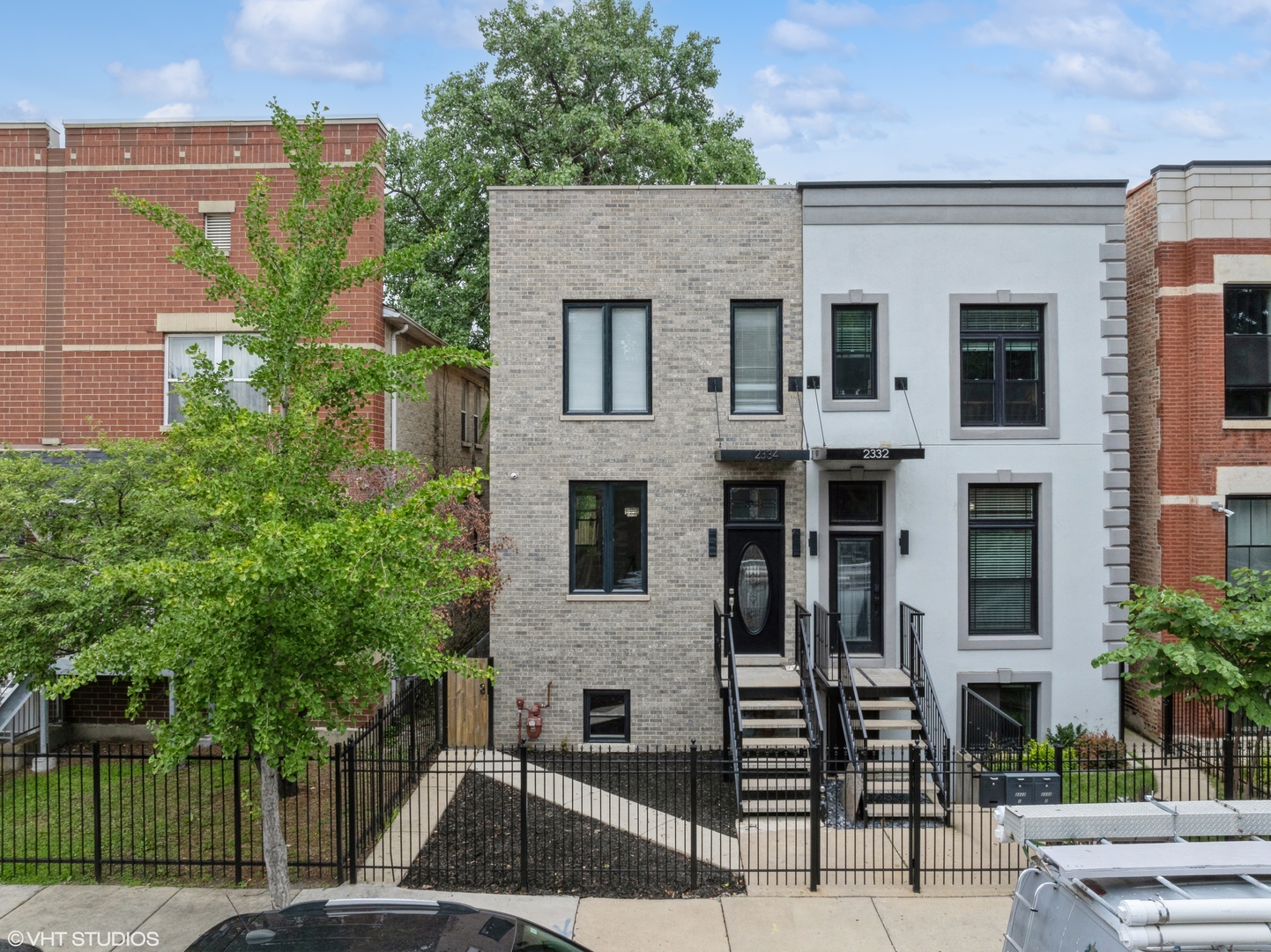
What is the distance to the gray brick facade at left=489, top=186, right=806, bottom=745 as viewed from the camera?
47.8ft

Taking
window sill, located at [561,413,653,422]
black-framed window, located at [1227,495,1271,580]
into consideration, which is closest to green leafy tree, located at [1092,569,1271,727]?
black-framed window, located at [1227,495,1271,580]

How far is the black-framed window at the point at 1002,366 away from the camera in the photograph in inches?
574

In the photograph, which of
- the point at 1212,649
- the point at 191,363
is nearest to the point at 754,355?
the point at 1212,649

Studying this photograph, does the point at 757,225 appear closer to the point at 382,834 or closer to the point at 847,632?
the point at 847,632

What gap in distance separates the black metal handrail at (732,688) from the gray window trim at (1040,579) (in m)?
3.62

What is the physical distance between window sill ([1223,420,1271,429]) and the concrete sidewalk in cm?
900

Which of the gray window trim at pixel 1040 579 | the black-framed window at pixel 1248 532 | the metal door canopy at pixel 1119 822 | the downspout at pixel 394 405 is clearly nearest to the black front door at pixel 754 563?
the gray window trim at pixel 1040 579

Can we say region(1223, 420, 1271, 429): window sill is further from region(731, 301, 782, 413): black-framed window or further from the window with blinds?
the window with blinds

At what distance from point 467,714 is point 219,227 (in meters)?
8.78

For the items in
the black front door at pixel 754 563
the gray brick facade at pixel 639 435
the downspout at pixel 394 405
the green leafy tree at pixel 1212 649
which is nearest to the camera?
the green leafy tree at pixel 1212 649

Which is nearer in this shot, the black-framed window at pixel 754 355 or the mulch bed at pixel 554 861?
the mulch bed at pixel 554 861

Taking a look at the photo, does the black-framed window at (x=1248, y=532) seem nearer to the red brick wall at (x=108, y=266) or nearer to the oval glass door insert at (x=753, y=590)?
the oval glass door insert at (x=753, y=590)

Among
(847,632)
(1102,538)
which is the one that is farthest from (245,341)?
(1102,538)

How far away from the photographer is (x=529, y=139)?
26.7m
